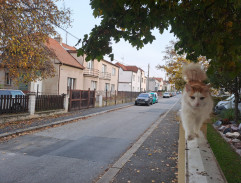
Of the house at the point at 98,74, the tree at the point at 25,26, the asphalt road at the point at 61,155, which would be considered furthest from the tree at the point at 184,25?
the house at the point at 98,74

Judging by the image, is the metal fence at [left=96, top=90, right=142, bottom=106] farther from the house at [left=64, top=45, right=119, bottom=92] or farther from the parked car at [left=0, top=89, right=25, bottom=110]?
the parked car at [left=0, top=89, right=25, bottom=110]

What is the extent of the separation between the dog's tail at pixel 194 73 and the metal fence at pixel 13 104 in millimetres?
11195

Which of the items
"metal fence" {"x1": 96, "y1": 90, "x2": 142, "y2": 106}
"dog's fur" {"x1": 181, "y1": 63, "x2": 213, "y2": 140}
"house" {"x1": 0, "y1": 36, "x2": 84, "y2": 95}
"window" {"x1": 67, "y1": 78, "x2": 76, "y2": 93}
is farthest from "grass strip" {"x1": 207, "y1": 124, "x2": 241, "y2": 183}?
"window" {"x1": 67, "y1": 78, "x2": 76, "y2": 93}

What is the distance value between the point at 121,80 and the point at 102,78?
19.5m

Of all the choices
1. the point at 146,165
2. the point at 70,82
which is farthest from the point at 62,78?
the point at 146,165

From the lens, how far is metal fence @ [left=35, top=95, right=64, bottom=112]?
43.3 ft

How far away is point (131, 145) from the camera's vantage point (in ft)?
25.0

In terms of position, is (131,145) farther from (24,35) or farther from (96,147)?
(24,35)

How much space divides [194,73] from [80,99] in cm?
1745

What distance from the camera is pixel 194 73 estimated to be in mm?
1372

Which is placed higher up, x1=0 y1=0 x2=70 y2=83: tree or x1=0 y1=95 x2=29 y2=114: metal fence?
x1=0 y1=0 x2=70 y2=83: tree

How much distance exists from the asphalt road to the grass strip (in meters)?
2.89

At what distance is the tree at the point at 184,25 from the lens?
1.72 metres

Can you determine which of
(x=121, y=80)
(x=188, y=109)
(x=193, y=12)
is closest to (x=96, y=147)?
(x=193, y=12)
